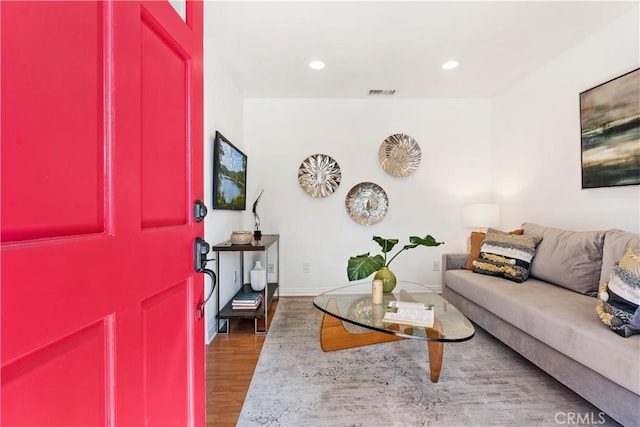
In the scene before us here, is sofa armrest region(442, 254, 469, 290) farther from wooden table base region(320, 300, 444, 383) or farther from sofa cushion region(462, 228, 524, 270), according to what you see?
wooden table base region(320, 300, 444, 383)

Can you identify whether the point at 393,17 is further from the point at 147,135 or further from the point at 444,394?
the point at 444,394

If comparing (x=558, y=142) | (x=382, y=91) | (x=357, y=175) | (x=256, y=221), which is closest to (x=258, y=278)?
(x=256, y=221)

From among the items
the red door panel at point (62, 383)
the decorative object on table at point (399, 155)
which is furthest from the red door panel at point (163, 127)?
the decorative object on table at point (399, 155)

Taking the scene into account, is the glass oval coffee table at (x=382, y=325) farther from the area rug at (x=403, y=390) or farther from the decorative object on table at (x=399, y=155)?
the decorative object on table at (x=399, y=155)

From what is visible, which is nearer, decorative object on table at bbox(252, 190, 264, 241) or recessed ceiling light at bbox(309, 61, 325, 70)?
recessed ceiling light at bbox(309, 61, 325, 70)

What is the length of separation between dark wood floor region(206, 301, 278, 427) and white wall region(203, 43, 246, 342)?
0.71 ft

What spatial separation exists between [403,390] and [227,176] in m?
2.19

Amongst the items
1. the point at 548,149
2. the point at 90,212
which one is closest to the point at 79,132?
the point at 90,212

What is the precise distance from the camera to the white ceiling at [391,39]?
2.04 meters


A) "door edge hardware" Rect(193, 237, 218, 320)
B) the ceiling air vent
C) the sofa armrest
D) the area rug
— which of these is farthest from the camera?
the ceiling air vent

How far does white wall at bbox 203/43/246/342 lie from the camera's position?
2.45m

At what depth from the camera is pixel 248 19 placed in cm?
213

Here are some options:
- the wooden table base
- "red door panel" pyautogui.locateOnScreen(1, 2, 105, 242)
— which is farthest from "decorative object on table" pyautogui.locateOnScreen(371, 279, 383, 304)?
"red door panel" pyautogui.locateOnScreen(1, 2, 105, 242)

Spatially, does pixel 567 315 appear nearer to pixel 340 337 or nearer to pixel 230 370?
pixel 340 337
